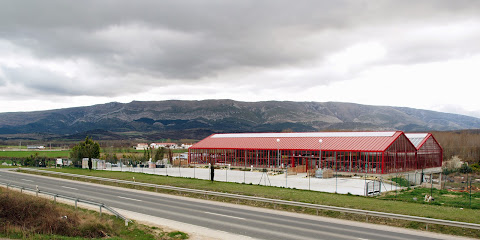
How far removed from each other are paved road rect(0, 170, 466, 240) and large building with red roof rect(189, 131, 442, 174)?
32.1m

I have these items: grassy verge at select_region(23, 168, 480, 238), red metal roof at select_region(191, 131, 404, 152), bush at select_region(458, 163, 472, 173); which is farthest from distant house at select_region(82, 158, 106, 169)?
bush at select_region(458, 163, 472, 173)

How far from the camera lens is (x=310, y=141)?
6744 cm

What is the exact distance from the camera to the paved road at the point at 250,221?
20344mm

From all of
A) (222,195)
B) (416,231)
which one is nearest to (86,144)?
(222,195)

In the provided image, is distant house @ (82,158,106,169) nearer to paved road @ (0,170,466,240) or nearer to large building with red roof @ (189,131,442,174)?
large building with red roof @ (189,131,442,174)

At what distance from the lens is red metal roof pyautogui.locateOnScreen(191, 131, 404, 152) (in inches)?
2324

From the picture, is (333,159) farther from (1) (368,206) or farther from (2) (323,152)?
(1) (368,206)

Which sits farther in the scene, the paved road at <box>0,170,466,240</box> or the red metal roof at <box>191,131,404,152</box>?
the red metal roof at <box>191,131,404,152</box>

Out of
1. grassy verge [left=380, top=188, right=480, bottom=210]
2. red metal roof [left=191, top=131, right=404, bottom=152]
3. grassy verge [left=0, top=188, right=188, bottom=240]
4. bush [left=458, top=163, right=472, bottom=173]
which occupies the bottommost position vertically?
bush [left=458, top=163, right=472, bottom=173]

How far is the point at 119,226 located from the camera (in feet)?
70.0

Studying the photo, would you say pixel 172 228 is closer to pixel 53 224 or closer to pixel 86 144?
pixel 53 224

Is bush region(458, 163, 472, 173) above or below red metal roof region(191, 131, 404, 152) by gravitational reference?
below

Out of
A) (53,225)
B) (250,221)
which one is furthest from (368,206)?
(53,225)

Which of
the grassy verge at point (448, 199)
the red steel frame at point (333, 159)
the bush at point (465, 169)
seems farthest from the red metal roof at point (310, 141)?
the grassy verge at point (448, 199)
